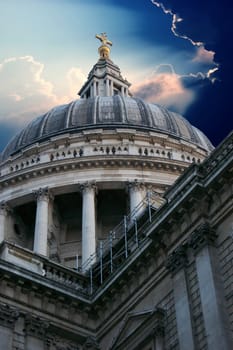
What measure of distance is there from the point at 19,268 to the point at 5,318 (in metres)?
1.83

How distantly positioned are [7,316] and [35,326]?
44.1 inches

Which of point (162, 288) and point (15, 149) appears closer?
point (162, 288)

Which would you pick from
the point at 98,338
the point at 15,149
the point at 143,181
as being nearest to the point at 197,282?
the point at 98,338

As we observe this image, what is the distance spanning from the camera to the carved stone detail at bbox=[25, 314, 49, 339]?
2336 cm

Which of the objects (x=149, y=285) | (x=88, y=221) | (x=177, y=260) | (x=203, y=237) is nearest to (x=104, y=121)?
(x=88, y=221)

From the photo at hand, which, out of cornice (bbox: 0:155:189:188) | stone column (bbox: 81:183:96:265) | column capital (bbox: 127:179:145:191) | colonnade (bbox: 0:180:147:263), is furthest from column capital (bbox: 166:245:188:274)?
cornice (bbox: 0:155:189:188)

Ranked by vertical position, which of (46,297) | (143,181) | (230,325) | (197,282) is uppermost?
(143,181)

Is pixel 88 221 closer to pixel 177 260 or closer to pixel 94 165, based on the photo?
pixel 94 165

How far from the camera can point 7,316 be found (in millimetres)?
23000

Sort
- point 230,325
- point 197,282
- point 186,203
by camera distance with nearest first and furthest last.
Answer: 1. point 230,325
2. point 197,282
3. point 186,203

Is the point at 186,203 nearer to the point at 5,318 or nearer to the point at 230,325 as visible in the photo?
the point at 230,325

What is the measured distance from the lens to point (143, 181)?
141 feet

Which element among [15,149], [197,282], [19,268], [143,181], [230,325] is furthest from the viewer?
[15,149]

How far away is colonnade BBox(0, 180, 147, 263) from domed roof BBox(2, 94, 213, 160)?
19.4 feet
